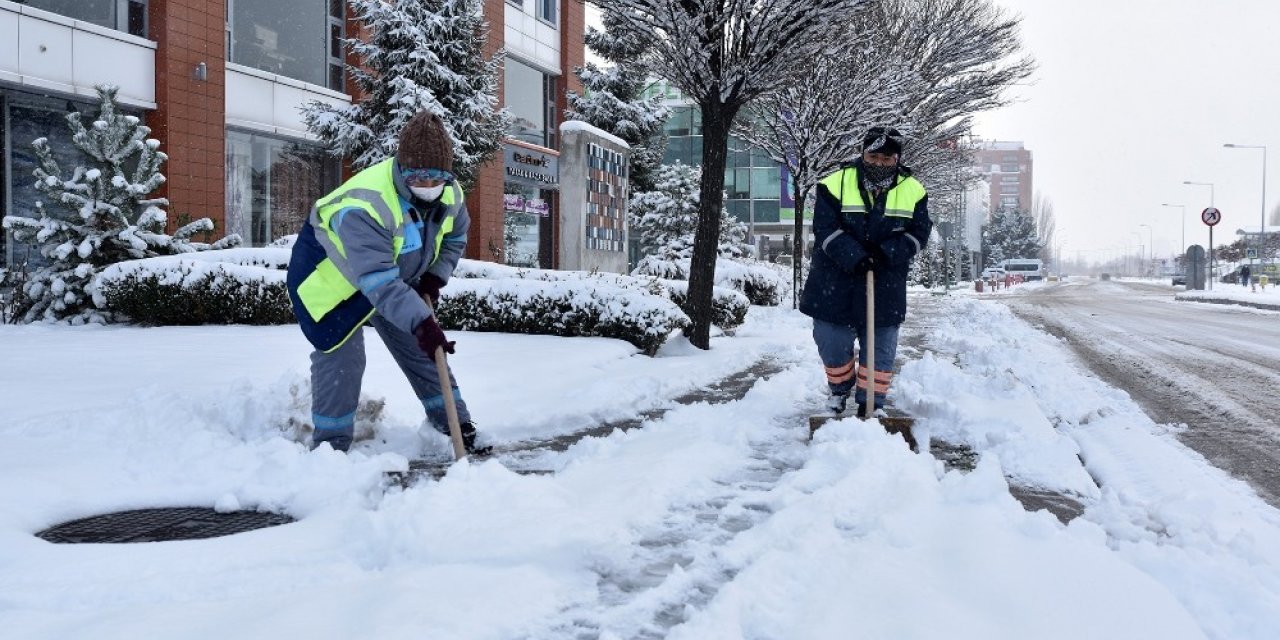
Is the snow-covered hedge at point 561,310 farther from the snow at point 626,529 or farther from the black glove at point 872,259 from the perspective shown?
the black glove at point 872,259

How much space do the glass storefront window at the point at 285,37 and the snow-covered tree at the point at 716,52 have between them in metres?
10.7

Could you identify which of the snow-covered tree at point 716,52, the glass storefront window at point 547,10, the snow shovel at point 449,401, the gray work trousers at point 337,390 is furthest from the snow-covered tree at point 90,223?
the glass storefront window at point 547,10

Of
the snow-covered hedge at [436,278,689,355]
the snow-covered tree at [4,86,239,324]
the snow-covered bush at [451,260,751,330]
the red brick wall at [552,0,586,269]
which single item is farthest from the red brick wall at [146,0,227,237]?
the red brick wall at [552,0,586,269]

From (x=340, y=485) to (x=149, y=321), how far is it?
23.6 ft

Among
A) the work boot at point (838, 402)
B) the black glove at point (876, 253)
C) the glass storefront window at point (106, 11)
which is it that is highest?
the glass storefront window at point (106, 11)

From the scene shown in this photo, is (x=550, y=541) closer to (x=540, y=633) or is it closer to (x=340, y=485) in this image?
(x=540, y=633)

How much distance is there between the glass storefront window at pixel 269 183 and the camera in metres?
16.9

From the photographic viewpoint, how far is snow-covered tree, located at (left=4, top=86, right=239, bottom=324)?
1005 cm

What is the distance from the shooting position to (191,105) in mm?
15508

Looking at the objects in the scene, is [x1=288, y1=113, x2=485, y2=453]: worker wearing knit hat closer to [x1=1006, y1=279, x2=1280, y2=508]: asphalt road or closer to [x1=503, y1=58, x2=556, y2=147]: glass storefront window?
[x1=1006, y1=279, x2=1280, y2=508]: asphalt road

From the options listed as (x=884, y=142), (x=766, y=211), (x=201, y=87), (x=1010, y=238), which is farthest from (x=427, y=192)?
(x=1010, y=238)

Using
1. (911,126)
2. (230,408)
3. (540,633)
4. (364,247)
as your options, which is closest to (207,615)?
(540,633)

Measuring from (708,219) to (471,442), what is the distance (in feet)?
17.9

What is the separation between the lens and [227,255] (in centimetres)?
1075
